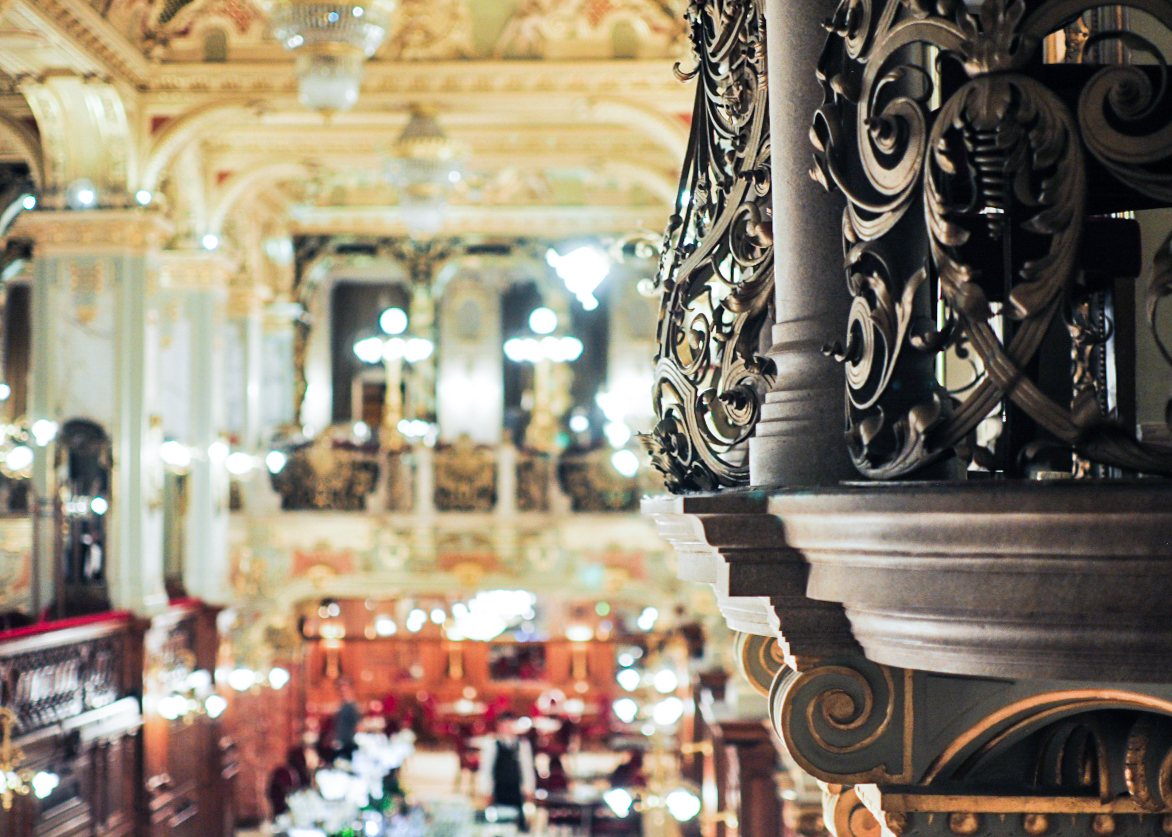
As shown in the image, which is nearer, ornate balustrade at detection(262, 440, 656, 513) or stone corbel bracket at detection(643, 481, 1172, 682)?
stone corbel bracket at detection(643, 481, 1172, 682)

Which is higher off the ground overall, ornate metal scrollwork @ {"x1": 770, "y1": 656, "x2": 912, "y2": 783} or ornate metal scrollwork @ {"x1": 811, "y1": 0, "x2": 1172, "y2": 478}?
ornate metal scrollwork @ {"x1": 811, "y1": 0, "x2": 1172, "y2": 478}

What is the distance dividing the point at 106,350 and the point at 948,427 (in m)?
11.9

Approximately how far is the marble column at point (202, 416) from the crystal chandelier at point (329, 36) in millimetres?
7561

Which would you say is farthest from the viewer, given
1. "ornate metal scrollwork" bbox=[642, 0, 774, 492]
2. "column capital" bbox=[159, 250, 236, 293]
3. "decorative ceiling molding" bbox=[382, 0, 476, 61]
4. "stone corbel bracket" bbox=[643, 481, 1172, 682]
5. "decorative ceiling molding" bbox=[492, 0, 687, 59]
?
"column capital" bbox=[159, 250, 236, 293]

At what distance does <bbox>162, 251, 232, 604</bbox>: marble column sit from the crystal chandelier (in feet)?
24.8

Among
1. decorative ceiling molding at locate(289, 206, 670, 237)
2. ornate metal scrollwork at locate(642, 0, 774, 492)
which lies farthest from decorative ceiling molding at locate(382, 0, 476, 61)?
ornate metal scrollwork at locate(642, 0, 774, 492)

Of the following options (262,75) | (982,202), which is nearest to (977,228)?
(982,202)

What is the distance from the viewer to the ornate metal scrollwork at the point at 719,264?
89.4 inches

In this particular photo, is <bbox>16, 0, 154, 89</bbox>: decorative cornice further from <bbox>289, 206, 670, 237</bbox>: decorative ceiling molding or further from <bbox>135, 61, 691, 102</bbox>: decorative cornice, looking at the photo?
<bbox>289, 206, 670, 237</bbox>: decorative ceiling molding

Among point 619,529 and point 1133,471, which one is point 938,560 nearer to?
point 1133,471

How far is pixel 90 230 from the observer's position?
12016 mm

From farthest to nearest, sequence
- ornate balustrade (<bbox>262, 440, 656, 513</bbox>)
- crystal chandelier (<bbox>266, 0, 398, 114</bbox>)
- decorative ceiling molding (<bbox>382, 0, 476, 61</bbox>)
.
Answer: ornate balustrade (<bbox>262, 440, 656, 513</bbox>) < decorative ceiling molding (<bbox>382, 0, 476, 61</bbox>) < crystal chandelier (<bbox>266, 0, 398, 114</bbox>)

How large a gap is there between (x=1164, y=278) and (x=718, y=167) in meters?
1.26

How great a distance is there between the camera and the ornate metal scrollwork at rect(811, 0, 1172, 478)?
145cm
